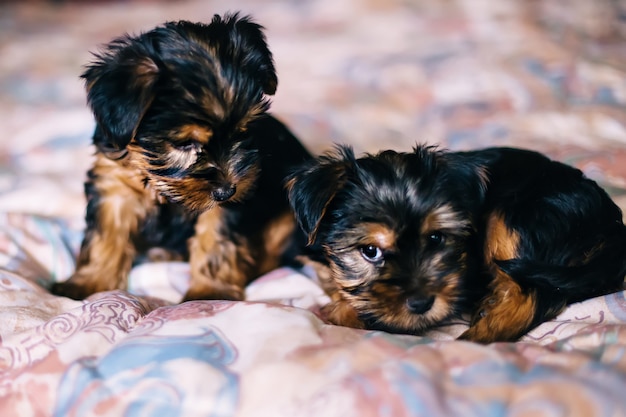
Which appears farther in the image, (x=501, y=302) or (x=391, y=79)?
(x=391, y=79)

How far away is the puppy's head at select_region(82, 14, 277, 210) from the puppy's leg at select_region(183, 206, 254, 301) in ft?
1.00

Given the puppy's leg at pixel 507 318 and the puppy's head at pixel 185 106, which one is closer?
the puppy's leg at pixel 507 318

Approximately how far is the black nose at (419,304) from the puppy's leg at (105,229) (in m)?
1.21

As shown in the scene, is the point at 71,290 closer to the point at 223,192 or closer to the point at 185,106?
the point at 223,192

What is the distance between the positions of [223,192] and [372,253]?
582 millimetres

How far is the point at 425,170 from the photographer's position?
240cm

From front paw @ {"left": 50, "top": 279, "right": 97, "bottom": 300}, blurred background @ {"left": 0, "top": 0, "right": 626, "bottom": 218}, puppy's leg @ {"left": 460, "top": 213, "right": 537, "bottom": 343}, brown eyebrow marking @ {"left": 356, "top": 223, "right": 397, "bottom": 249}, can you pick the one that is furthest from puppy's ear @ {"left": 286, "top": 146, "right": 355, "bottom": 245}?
blurred background @ {"left": 0, "top": 0, "right": 626, "bottom": 218}

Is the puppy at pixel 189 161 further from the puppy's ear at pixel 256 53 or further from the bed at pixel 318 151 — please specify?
the bed at pixel 318 151

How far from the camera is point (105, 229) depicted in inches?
111

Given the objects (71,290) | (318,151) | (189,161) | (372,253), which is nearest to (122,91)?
(189,161)

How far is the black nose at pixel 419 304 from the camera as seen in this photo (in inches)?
88.0

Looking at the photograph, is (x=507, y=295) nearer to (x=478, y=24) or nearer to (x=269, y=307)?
(x=269, y=307)

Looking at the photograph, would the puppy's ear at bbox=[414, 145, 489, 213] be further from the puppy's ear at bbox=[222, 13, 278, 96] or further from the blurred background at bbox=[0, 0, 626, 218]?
the blurred background at bbox=[0, 0, 626, 218]

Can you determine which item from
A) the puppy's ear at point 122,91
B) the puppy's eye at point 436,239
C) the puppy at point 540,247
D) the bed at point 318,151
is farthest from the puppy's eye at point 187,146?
the puppy at point 540,247
